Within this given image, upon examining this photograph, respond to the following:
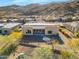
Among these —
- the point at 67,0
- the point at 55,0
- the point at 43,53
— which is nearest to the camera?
the point at 43,53

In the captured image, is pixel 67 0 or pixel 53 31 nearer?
pixel 53 31

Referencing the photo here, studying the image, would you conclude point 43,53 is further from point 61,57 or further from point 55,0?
point 55,0

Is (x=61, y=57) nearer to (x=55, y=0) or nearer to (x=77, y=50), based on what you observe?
(x=77, y=50)

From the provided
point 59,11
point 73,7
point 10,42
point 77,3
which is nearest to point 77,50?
point 10,42

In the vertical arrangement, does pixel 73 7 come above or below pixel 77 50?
below

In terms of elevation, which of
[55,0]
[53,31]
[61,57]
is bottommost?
[55,0]

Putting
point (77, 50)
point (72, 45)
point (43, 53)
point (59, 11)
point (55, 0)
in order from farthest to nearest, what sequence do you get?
1. point (55, 0)
2. point (59, 11)
3. point (72, 45)
4. point (77, 50)
5. point (43, 53)

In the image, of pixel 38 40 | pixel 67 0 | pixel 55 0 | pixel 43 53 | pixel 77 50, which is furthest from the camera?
pixel 55 0

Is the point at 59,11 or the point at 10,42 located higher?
the point at 10,42

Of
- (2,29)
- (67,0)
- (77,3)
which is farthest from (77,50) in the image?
(67,0)
